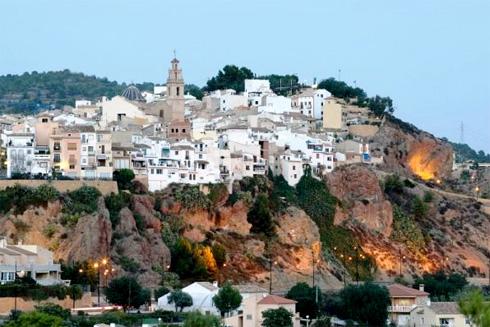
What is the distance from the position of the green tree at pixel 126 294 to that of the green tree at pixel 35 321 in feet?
28.5

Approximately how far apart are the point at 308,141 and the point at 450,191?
1435 cm

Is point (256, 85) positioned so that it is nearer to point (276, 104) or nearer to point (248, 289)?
point (276, 104)

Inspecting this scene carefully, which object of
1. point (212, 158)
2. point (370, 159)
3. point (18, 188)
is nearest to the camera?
point (18, 188)

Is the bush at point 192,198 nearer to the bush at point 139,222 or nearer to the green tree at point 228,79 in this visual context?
the bush at point 139,222

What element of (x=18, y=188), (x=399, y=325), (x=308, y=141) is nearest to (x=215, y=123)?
(x=308, y=141)

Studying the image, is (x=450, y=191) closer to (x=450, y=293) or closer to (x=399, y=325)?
(x=450, y=293)

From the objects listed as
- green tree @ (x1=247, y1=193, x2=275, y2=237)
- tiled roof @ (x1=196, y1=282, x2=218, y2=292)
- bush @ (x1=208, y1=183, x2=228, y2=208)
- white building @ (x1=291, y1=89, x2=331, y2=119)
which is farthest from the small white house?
white building @ (x1=291, y1=89, x2=331, y2=119)

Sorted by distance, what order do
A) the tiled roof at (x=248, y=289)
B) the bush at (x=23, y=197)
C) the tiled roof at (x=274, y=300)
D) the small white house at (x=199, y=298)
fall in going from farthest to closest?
the bush at (x=23, y=197) → the tiled roof at (x=248, y=289) → the small white house at (x=199, y=298) → the tiled roof at (x=274, y=300)

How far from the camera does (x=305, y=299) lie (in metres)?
67.4

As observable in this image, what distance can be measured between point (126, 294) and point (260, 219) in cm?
1657

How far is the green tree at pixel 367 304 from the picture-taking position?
64.1 m

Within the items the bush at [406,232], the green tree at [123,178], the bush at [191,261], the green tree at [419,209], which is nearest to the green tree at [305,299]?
the bush at [191,261]

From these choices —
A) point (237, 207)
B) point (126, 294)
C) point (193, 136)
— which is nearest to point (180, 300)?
point (126, 294)

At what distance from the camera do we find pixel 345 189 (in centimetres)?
8919
